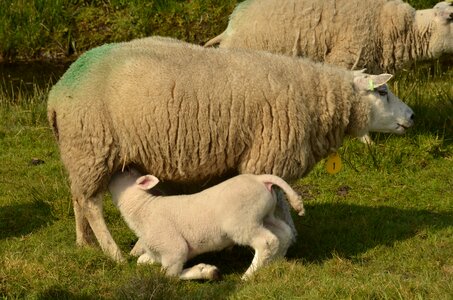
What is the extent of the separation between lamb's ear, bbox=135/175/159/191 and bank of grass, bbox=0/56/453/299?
57 cm

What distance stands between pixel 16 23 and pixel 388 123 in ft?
32.8

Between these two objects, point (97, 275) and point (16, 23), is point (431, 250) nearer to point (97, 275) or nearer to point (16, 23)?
point (97, 275)

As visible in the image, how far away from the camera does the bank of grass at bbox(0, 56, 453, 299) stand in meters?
6.17

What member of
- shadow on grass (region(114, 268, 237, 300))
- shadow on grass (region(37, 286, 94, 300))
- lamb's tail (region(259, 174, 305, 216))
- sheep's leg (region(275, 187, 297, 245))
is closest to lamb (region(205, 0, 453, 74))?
sheep's leg (region(275, 187, 297, 245))

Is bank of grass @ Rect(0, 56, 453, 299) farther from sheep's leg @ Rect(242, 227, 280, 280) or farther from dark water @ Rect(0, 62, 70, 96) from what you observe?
dark water @ Rect(0, 62, 70, 96)

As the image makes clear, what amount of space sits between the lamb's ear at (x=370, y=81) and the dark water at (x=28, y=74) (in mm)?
7314

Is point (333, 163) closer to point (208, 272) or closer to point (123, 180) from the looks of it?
point (208, 272)

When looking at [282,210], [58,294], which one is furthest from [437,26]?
[58,294]

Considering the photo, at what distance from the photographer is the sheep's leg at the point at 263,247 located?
22.0 ft

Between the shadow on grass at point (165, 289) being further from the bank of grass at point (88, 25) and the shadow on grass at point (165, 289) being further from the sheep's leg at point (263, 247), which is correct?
the bank of grass at point (88, 25)

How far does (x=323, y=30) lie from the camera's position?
1038cm

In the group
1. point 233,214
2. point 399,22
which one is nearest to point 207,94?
point 233,214

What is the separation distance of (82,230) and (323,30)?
3.99m

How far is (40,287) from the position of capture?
6184mm
